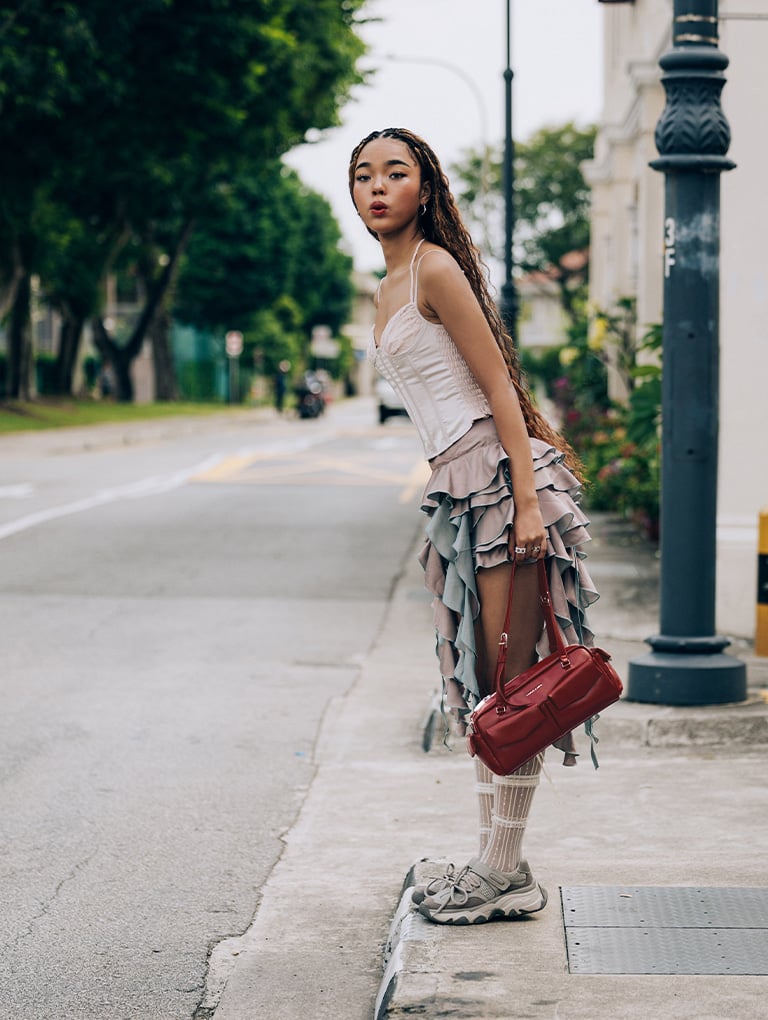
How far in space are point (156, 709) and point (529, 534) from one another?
3760 mm

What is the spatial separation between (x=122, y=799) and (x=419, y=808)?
107 cm

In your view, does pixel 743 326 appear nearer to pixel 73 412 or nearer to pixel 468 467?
pixel 468 467

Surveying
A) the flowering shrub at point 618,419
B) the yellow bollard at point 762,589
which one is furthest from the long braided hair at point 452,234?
the yellow bollard at point 762,589

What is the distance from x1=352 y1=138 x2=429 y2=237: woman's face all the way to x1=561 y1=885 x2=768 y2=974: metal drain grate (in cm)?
180

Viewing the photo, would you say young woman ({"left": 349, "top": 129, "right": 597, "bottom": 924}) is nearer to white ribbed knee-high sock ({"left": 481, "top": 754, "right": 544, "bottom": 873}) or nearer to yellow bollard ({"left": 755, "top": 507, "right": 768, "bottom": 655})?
white ribbed knee-high sock ({"left": 481, "top": 754, "right": 544, "bottom": 873})

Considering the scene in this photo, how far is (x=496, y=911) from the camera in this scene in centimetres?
394

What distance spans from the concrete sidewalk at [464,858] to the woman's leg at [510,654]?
201mm

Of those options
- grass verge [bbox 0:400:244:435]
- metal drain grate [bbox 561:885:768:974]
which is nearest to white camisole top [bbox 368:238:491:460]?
metal drain grate [bbox 561:885:768:974]

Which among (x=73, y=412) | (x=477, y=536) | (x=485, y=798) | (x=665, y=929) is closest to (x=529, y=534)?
(x=477, y=536)

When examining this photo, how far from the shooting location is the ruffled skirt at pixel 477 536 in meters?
3.83

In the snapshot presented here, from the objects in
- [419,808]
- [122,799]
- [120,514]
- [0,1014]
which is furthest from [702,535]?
[120,514]

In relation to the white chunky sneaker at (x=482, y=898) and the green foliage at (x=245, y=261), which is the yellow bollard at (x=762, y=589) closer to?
the white chunky sneaker at (x=482, y=898)

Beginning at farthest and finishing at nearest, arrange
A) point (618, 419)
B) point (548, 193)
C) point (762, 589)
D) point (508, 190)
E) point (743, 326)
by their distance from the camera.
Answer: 1. point (548, 193)
2. point (508, 190)
3. point (618, 419)
4. point (743, 326)
5. point (762, 589)

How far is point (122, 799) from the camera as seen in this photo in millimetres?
5629
